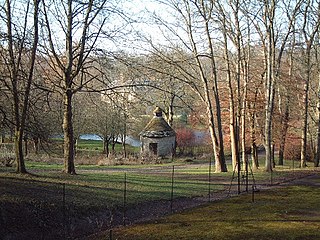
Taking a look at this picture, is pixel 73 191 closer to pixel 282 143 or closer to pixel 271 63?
pixel 271 63

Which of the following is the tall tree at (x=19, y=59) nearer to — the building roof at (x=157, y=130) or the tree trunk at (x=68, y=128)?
the tree trunk at (x=68, y=128)

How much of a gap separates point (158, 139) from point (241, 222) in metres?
28.0

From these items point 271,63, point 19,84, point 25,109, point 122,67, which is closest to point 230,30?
point 271,63

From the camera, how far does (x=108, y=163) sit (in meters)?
31.8

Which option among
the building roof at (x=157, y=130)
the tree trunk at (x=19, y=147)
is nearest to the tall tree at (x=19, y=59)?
the tree trunk at (x=19, y=147)

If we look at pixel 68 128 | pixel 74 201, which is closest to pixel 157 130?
Answer: pixel 68 128

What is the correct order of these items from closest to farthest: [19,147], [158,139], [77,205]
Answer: [77,205] → [19,147] → [158,139]

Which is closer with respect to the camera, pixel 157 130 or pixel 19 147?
pixel 19 147

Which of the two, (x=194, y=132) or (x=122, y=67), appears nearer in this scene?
(x=122, y=67)

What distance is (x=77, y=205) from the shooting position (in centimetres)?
1076

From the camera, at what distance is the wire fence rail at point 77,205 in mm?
9195

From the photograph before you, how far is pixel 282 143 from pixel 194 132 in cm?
1603

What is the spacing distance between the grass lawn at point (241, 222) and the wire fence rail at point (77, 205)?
2.23 feet

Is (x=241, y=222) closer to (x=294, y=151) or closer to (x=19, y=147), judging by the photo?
(x=19, y=147)
